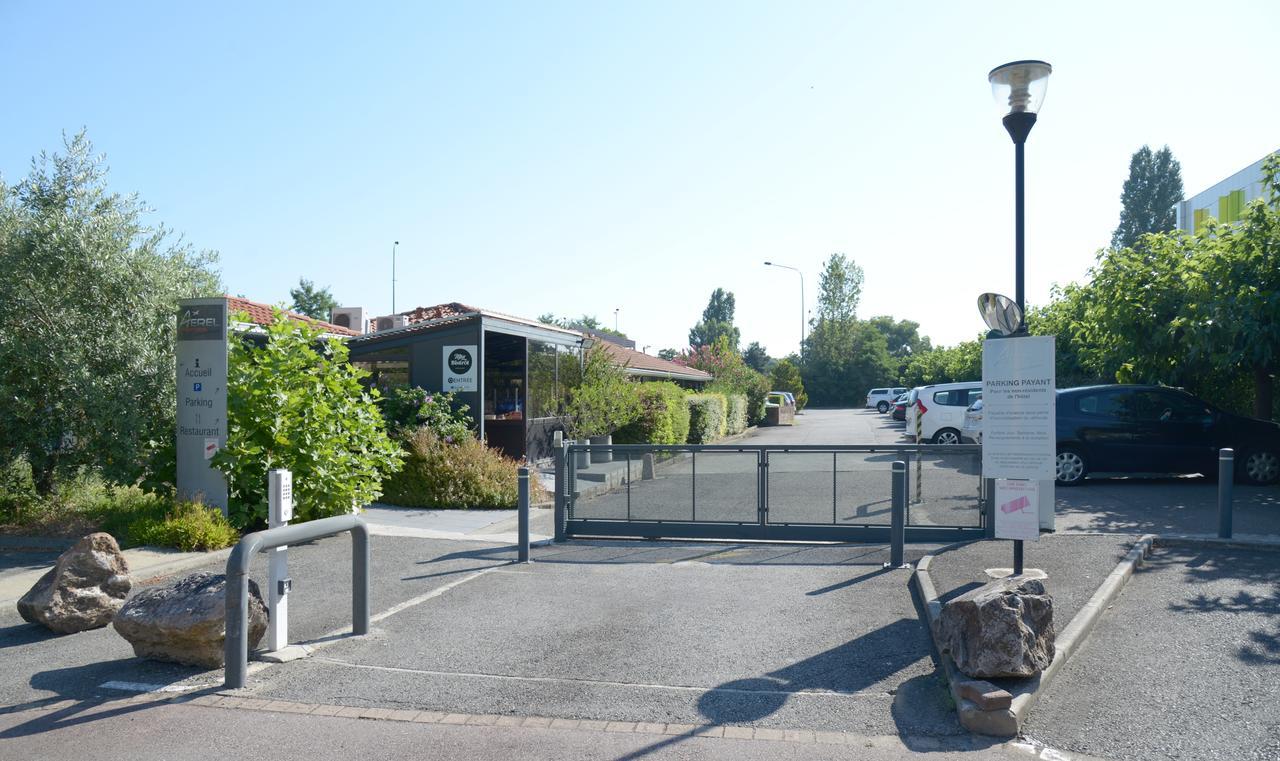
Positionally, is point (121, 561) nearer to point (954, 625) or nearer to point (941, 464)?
point (954, 625)

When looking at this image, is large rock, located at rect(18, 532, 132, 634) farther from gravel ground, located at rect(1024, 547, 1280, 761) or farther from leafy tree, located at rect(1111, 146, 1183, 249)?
leafy tree, located at rect(1111, 146, 1183, 249)

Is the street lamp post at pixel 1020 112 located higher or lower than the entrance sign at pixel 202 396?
higher

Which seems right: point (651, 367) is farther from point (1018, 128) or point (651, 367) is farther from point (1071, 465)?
point (1018, 128)

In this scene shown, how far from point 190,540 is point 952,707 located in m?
7.68

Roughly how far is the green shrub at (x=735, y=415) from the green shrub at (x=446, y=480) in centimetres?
2011

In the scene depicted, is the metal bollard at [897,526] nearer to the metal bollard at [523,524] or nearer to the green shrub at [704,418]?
the metal bollard at [523,524]

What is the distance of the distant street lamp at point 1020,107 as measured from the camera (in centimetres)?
784

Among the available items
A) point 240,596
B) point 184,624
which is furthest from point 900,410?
point 240,596

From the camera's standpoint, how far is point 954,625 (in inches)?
221

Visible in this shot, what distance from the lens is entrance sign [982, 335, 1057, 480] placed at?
24.6 ft

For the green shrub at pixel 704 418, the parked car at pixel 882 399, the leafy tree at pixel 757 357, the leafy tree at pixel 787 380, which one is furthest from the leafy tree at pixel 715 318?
the green shrub at pixel 704 418

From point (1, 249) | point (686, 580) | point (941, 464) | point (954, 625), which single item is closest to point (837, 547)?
point (941, 464)

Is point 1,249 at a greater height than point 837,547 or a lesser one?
greater

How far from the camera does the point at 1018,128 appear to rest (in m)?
8.03
